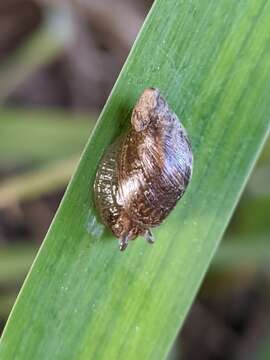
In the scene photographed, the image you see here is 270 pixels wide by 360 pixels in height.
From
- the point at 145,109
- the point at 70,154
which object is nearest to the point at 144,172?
the point at 145,109

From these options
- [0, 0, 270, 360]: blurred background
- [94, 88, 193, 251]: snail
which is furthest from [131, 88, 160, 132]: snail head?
[0, 0, 270, 360]: blurred background

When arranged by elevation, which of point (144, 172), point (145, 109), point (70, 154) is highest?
point (145, 109)

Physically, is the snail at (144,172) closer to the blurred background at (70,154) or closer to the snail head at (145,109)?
the snail head at (145,109)

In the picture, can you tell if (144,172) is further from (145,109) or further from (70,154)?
(70,154)

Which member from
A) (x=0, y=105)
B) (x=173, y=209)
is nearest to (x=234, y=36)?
(x=173, y=209)

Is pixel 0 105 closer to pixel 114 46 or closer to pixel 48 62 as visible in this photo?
pixel 48 62

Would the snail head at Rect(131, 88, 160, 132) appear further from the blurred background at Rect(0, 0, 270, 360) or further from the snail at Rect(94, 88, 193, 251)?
the blurred background at Rect(0, 0, 270, 360)
